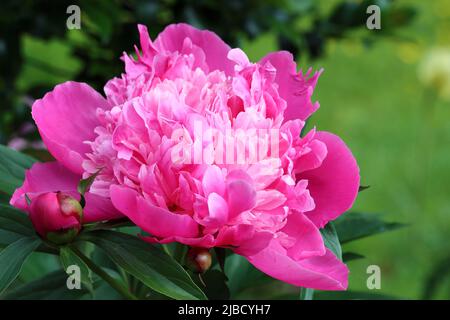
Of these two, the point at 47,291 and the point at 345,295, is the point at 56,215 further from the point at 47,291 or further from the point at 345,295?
the point at 345,295

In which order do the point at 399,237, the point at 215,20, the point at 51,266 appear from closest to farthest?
the point at 51,266
the point at 215,20
the point at 399,237

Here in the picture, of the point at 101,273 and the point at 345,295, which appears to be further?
the point at 345,295

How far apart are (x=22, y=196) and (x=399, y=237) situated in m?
1.93

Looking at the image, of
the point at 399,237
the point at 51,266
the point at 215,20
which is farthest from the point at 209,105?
the point at 399,237

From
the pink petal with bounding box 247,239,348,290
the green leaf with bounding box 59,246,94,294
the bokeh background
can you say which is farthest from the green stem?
the bokeh background

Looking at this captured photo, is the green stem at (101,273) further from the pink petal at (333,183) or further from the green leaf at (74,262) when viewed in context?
the pink petal at (333,183)

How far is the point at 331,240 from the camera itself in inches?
23.2

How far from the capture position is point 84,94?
24.7 inches

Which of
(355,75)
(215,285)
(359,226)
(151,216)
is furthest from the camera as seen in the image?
(355,75)

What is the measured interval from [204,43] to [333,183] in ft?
0.51

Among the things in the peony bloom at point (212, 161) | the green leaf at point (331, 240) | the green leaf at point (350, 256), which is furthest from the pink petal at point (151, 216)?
the green leaf at point (350, 256)

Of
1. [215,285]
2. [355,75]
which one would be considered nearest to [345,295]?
[215,285]

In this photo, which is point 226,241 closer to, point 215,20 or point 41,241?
point 41,241

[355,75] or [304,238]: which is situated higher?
[304,238]
